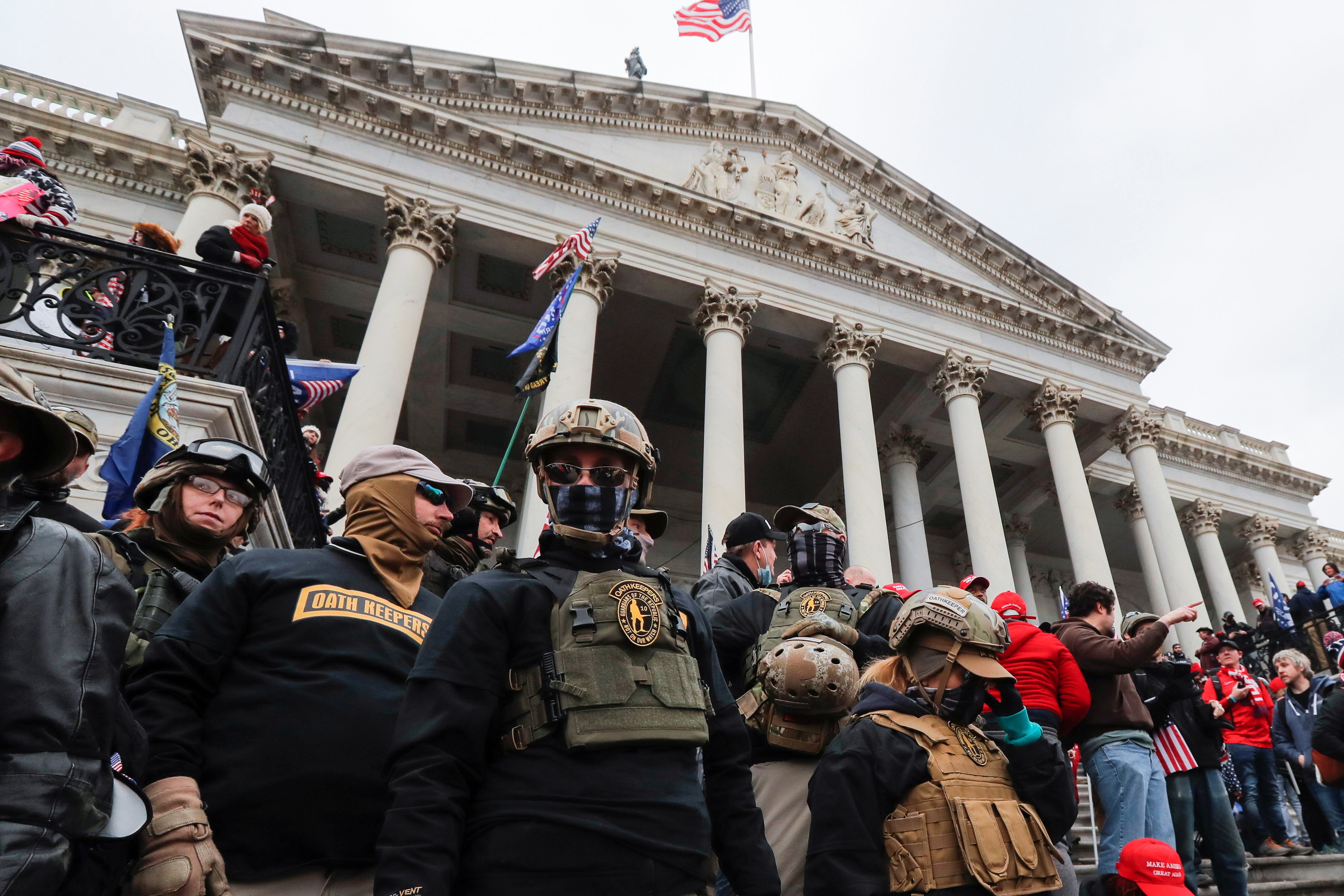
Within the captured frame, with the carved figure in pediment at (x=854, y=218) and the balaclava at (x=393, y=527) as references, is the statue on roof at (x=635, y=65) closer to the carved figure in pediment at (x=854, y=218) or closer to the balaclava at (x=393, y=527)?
the carved figure in pediment at (x=854, y=218)

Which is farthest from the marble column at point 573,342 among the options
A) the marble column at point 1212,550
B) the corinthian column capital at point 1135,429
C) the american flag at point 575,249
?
the marble column at point 1212,550

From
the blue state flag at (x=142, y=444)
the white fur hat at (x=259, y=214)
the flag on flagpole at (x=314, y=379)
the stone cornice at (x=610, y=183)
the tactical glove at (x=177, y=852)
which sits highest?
the stone cornice at (x=610, y=183)

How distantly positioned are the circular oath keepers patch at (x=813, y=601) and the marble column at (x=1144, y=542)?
22706mm

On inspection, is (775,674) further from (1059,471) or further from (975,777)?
(1059,471)

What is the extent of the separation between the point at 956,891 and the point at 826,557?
182cm

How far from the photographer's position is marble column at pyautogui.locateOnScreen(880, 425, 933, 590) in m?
18.6

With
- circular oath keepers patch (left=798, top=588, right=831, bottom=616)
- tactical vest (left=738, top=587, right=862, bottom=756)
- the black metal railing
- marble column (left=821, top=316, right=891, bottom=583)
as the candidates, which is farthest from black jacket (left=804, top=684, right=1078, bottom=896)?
marble column (left=821, top=316, right=891, bottom=583)

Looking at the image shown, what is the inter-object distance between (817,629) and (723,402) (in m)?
12.4

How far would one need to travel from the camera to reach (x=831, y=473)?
24.1 metres

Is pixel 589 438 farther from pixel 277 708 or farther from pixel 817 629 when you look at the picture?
pixel 817 629

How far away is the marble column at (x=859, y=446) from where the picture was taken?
1545 centimetres

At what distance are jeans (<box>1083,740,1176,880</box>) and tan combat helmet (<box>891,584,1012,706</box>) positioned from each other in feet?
6.84

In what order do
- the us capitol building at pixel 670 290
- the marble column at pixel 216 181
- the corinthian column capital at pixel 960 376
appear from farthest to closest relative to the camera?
the corinthian column capital at pixel 960 376 → the us capitol building at pixel 670 290 → the marble column at pixel 216 181

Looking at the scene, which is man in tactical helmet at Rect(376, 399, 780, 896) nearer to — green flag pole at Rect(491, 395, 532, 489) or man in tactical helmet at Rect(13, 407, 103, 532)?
man in tactical helmet at Rect(13, 407, 103, 532)
